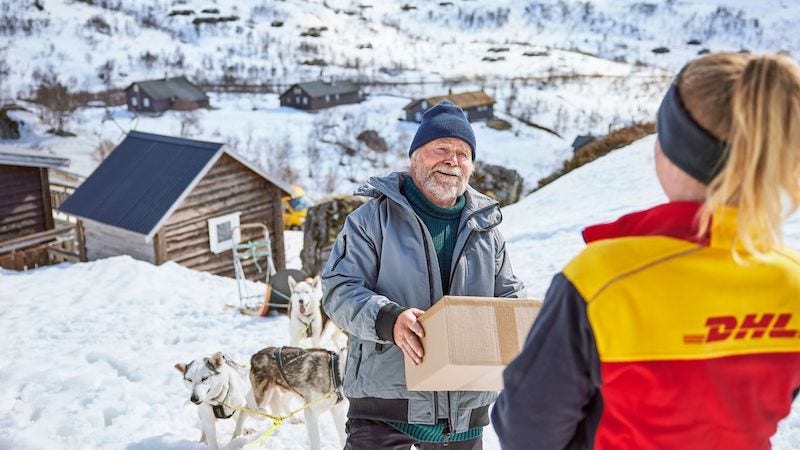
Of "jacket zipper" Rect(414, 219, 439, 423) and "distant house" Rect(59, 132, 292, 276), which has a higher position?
"jacket zipper" Rect(414, 219, 439, 423)

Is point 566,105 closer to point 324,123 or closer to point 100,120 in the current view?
point 324,123

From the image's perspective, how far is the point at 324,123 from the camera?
2235 inches

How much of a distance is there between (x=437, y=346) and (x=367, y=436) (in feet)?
2.75

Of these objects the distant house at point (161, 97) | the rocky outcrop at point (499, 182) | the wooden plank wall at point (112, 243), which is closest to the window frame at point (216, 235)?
the wooden plank wall at point (112, 243)

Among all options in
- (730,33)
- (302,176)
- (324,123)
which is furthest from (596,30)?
(302,176)

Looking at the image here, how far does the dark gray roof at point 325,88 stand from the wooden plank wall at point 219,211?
45578 mm

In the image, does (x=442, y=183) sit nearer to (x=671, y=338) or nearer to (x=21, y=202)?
(x=671, y=338)

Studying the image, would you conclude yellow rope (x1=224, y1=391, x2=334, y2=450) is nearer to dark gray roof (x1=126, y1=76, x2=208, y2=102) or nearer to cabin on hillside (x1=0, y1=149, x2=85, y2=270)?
cabin on hillside (x1=0, y1=149, x2=85, y2=270)

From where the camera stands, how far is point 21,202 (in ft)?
54.0

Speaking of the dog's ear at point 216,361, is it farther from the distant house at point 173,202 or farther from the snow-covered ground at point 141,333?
the distant house at point 173,202

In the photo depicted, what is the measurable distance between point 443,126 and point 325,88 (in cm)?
6132

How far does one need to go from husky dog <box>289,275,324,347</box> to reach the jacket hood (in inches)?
181

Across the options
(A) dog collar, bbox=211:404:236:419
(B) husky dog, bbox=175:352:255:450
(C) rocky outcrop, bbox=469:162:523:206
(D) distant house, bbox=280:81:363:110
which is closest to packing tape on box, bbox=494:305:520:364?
(B) husky dog, bbox=175:352:255:450

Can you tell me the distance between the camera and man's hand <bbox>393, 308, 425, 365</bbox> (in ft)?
8.02
